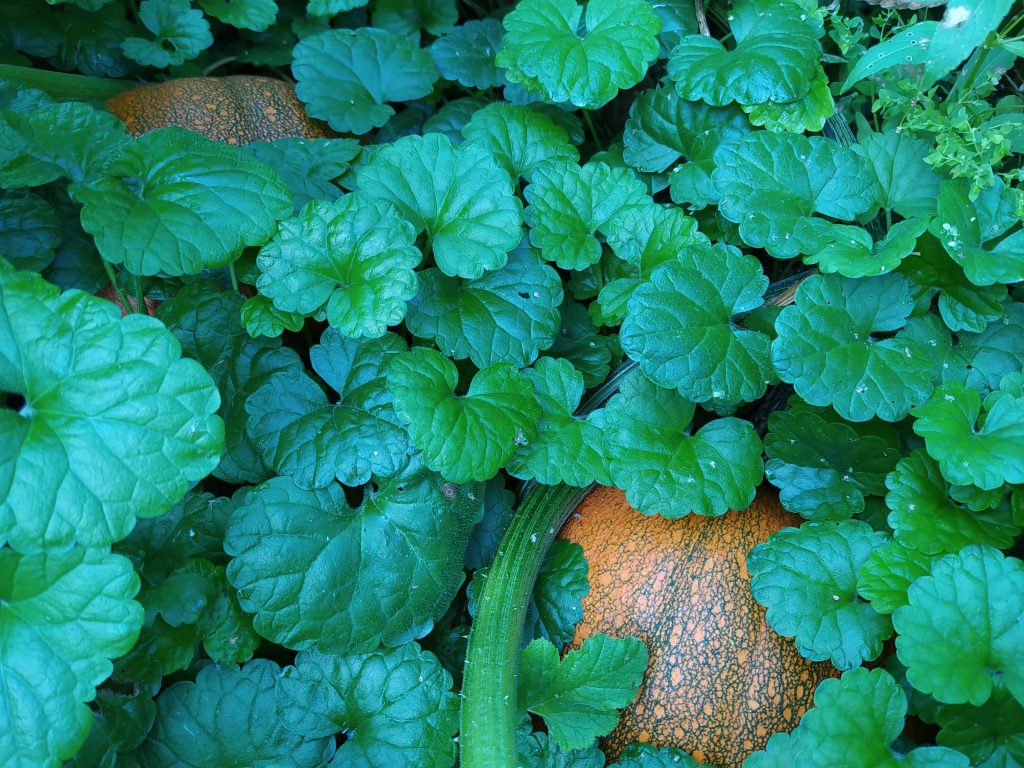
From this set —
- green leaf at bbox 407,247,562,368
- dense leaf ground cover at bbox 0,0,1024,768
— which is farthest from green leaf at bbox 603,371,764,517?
green leaf at bbox 407,247,562,368

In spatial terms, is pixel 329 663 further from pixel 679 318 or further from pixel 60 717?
pixel 679 318

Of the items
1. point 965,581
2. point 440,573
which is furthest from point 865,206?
point 440,573

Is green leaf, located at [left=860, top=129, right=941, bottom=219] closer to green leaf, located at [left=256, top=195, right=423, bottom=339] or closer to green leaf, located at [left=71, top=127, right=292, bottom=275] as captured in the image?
green leaf, located at [left=256, top=195, right=423, bottom=339]

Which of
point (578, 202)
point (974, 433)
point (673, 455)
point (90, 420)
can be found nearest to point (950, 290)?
point (974, 433)

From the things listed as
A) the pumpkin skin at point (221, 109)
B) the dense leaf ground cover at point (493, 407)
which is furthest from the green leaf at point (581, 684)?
the pumpkin skin at point (221, 109)

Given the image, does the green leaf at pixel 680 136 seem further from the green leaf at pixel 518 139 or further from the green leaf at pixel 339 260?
the green leaf at pixel 339 260

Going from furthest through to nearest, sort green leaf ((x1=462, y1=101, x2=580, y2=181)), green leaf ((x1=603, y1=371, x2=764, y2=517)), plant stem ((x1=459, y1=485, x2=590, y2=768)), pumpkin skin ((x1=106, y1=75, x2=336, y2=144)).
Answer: pumpkin skin ((x1=106, y1=75, x2=336, y2=144))
green leaf ((x1=462, y1=101, x2=580, y2=181))
green leaf ((x1=603, y1=371, x2=764, y2=517))
plant stem ((x1=459, y1=485, x2=590, y2=768))
